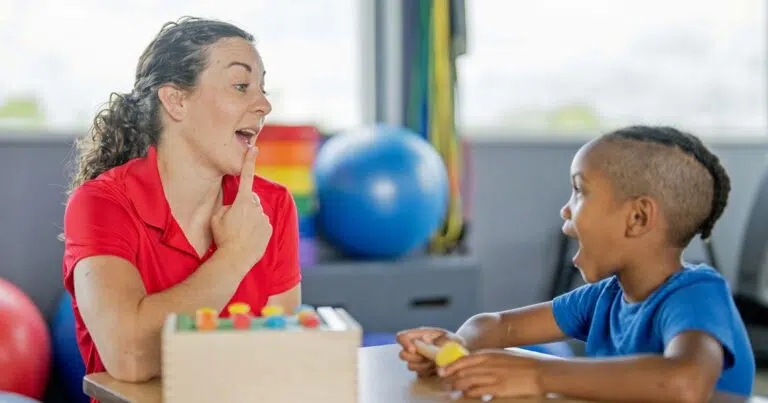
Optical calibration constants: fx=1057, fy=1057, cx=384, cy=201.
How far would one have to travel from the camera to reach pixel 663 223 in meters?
1.37

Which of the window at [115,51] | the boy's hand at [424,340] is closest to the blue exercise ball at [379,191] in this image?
the window at [115,51]

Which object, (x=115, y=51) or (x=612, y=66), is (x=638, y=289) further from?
(x=612, y=66)

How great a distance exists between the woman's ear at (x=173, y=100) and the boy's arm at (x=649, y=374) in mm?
800

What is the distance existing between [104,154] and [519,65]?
288cm

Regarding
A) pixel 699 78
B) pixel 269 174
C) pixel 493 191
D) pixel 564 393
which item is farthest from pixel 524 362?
pixel 699 78

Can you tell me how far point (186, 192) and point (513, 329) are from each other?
58 centimetres

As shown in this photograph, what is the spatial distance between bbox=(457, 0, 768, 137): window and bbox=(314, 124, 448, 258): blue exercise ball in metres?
0.73

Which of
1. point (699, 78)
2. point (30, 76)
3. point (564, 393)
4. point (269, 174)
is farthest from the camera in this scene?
point (699, 78)

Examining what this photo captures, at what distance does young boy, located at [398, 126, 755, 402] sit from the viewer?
1.21 metres

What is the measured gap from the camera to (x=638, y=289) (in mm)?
1399

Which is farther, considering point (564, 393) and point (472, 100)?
point (472, 100)

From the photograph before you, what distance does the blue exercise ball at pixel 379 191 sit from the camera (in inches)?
136

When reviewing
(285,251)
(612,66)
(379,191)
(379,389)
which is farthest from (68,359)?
(612,66)

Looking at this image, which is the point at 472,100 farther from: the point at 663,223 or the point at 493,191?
the point at 663,223
